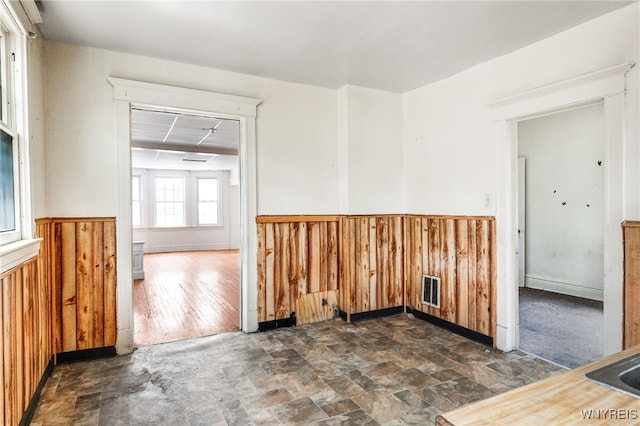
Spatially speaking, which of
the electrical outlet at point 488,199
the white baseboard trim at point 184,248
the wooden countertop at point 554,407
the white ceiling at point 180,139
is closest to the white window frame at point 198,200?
the white baseboard trim at point 184,248

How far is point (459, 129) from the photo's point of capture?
12.2 feet

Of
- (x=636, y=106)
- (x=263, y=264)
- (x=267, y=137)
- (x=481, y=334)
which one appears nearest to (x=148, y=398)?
(x=263, y=264)

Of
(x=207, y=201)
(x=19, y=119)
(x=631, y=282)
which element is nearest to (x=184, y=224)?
(x=207, y=201)

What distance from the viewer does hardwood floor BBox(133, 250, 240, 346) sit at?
3.84m

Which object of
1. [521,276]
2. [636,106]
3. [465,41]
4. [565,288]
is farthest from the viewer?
[521,276]

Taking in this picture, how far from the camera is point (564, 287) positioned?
521cm

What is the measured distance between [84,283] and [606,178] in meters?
4.22

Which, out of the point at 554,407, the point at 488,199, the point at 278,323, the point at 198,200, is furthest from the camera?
the point at 198,200

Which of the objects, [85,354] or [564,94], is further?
[85,354]

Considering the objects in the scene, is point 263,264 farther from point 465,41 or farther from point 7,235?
point 465,41

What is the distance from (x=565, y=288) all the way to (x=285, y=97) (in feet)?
15.6

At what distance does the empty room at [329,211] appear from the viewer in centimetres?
230

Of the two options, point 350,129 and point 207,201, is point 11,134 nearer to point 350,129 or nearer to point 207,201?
point 350,129

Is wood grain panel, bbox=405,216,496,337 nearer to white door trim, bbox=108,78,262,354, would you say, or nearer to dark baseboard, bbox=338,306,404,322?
dark baseboard, bbox=338,306,404,322
